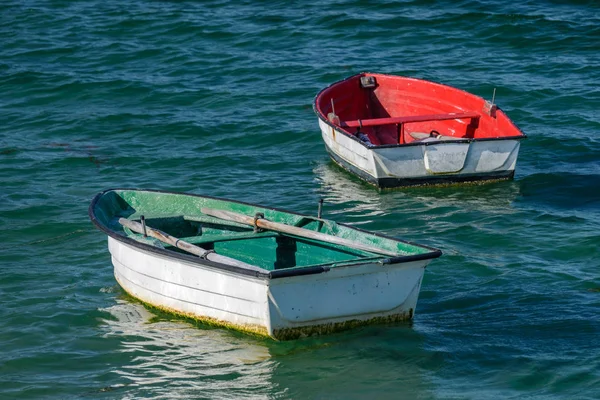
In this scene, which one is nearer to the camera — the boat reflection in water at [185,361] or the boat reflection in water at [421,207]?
the boat reflection in water at [185,361]

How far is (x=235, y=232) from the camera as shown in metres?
10.0

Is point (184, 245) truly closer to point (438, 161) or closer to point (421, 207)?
point (421, 207)

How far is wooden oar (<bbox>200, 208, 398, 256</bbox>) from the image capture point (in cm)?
872

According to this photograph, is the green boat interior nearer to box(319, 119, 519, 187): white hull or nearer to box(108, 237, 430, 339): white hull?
box(108, 237, 430, 339): white hull

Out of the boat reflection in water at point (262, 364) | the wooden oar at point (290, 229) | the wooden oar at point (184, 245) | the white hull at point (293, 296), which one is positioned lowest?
the boat reflection in water at point (262, 364)

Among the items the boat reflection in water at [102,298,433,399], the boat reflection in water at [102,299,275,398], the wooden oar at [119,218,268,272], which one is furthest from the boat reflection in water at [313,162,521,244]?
the boat reflection in water at [102,299,275,398]

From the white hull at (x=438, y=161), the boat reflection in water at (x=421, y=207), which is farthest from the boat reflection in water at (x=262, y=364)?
the white hull at (x=438, y=161)

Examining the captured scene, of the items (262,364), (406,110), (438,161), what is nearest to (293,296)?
(262,364)

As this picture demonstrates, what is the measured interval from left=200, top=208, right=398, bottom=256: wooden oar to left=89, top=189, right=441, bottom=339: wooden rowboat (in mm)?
Result: 11

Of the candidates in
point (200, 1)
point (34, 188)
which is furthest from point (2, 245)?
point (200, 1)

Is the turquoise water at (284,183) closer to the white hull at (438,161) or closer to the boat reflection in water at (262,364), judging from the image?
the boat reflection in water at (262,364)

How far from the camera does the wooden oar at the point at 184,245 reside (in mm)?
8609

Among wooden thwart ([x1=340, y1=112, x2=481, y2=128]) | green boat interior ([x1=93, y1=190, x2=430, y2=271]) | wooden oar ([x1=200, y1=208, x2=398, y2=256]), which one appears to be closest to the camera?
wooden oar ([x1=200, y1=208, x2=398, y2=256])

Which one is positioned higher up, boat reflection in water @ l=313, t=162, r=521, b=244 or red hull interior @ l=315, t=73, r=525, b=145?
red hull interior @ l=315, t=73, r=525, b=145
